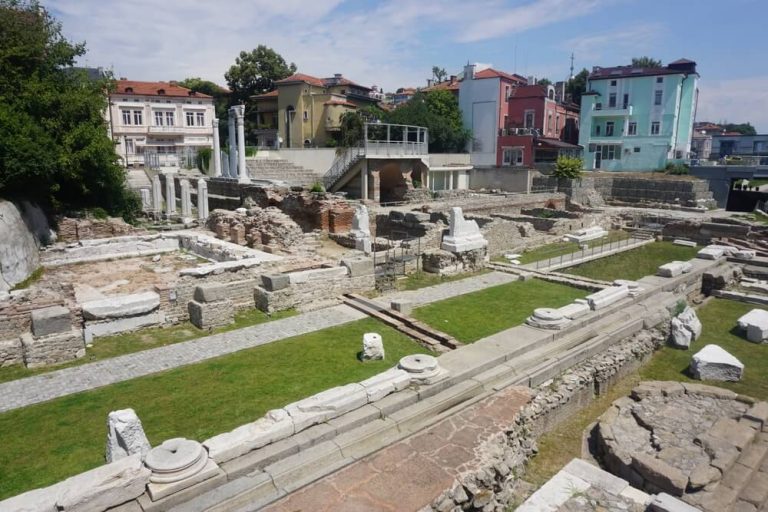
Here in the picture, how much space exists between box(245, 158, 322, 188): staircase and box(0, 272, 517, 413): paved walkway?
22450 mm

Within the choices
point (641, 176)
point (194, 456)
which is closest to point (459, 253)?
point (194, 456)

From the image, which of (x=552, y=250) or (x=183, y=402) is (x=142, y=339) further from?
(x=552, y=250)

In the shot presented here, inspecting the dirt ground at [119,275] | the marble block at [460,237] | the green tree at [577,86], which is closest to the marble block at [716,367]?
the marble block at [460,237]

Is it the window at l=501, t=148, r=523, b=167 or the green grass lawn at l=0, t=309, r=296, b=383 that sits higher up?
the window at l=501, t=148, r=523, b=167

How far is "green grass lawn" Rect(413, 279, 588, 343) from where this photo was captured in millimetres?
10824

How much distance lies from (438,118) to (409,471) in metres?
38.8

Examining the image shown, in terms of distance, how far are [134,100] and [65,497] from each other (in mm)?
44358

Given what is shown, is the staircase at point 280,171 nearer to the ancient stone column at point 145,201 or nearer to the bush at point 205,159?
the bush at point 205,159

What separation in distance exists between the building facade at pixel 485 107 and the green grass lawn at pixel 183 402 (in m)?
37.0

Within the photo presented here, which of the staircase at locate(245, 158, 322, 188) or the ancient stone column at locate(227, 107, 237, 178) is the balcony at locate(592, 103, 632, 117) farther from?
the ancient stone column at locate(227, 107, 237, 178)

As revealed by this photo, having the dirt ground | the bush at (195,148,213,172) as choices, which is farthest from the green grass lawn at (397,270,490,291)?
the bush at (195,148,213,172)

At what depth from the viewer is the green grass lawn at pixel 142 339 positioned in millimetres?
8859

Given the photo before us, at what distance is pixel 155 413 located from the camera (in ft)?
23.9

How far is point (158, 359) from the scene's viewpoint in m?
9.30
